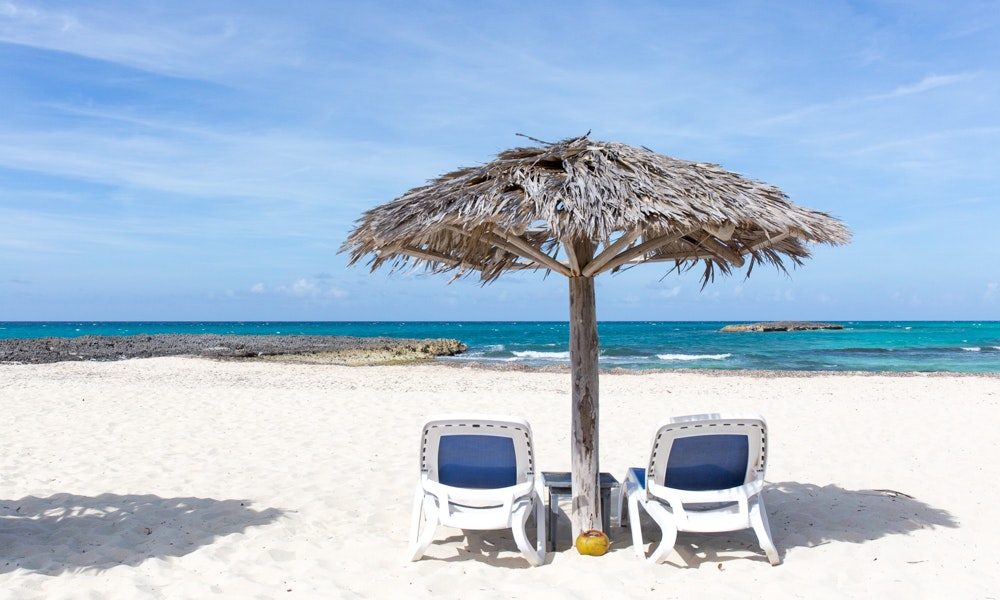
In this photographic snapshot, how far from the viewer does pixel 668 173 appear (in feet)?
13.2

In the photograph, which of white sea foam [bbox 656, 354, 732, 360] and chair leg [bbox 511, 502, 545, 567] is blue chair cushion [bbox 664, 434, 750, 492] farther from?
white sea foam [bbox 656, 354, 732, 360]

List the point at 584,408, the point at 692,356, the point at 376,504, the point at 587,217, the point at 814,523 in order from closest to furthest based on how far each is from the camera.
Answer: the point at 587,217, the point at 584,408, the point at 814,523, the point at 376,504, the point at 692,356

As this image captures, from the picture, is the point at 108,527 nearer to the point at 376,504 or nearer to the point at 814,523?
the point at 376,504

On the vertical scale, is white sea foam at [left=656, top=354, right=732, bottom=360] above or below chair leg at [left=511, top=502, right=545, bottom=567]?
below

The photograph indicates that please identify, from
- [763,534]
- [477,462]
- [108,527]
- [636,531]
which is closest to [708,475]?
[763,534]

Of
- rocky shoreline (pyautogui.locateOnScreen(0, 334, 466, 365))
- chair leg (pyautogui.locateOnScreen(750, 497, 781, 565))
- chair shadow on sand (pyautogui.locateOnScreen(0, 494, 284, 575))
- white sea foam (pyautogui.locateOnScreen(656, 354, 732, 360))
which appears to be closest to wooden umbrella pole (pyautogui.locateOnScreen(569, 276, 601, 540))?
chair leg (pyautogui.locateOnScreen(750, 497, 781, 565))

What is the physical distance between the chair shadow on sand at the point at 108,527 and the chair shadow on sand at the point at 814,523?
2.48 meters

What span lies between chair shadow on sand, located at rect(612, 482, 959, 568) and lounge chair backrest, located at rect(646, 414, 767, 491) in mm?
430

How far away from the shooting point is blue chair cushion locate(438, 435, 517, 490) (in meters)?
3.91

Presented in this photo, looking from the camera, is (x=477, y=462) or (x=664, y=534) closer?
(x=664, y=534)

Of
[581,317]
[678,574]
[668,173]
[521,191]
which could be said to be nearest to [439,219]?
[521,191]

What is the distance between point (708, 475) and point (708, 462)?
82 millimetres

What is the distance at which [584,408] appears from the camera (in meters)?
4.25

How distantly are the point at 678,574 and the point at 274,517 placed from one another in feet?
8.48
